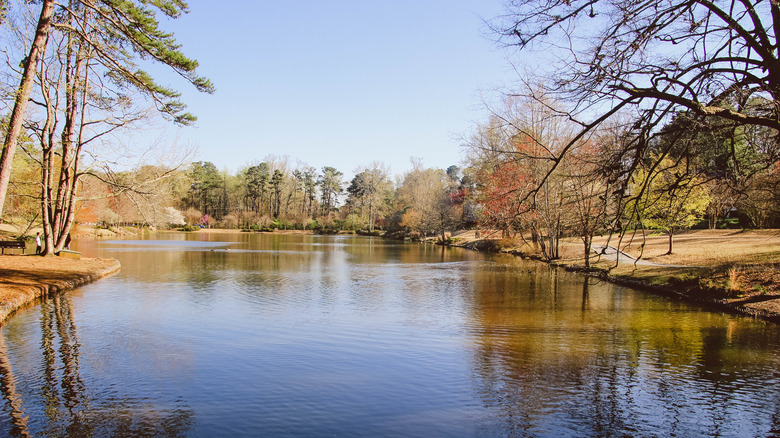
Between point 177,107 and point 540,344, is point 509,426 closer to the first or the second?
point 540,344

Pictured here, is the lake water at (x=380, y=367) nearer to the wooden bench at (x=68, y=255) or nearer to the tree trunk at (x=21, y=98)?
the tree trunk at (x=21, y=98)

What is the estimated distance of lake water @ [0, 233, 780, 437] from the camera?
6.01m

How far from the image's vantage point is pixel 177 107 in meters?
13.4

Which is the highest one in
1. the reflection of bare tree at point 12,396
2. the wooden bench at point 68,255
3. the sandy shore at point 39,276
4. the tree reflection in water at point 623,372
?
the wooden bench at point 68,255

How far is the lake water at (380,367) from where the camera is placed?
237 inches

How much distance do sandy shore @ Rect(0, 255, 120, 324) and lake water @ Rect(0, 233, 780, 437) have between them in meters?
0.52

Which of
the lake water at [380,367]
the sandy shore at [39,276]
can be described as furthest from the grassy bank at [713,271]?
the sandy shore at [39,276]

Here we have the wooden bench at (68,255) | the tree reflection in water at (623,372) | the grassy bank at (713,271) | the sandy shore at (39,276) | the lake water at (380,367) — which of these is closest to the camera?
the lake water at (380,367)

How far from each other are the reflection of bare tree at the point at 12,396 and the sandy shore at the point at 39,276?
3406 mm

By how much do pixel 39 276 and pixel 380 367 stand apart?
12752 mm

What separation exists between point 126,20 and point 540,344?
11.9 m

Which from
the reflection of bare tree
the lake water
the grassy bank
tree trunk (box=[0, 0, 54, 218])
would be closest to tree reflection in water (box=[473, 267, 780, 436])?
the lake water

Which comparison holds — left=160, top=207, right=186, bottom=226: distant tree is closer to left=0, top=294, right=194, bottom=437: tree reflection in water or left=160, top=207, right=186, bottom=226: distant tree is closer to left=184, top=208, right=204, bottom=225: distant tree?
left=184, top=208, right=204, bottom=225: distant tree

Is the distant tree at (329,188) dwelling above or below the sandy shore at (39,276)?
above
